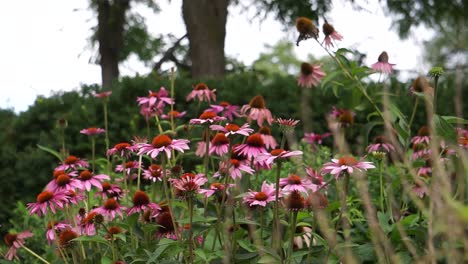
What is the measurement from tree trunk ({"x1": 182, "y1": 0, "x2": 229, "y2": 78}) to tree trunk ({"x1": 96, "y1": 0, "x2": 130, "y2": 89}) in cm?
309

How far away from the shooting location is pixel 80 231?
255 cm

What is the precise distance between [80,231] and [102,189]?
Answer: 258mm

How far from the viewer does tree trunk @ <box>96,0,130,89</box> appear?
13.1m

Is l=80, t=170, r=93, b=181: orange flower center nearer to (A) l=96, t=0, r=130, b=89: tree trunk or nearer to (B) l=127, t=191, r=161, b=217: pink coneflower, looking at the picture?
(B) l=127, t=191, r=161, b=217: pink coneflower

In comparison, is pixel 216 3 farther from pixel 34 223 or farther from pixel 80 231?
pixel 80 231

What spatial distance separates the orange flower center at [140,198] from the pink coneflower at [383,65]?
50.0 inches

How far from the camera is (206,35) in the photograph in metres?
10.2

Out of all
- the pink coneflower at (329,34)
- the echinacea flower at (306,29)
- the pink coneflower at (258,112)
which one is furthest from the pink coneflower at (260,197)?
the pink coneflower at (329,34)

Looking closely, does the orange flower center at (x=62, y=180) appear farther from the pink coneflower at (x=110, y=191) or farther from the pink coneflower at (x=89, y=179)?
the pink coneflower at (x=110, y=191)

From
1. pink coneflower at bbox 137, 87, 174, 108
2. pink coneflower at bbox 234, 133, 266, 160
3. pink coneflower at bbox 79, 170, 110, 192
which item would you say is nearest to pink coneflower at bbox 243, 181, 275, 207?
pink coneflower at bbox 234, 133, 266, 160

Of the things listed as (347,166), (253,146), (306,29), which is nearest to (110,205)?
(253,146)

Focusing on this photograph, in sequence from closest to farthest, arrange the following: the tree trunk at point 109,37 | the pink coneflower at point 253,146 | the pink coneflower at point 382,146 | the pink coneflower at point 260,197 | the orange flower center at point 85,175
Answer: the pink coneflower at point 260,197 → the pink coneflower at point 253,146 → the orange flower center at point 85,175 → the pink coneflower at point 382,146 → the tree trunk at point 109,37

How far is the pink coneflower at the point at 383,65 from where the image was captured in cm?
318

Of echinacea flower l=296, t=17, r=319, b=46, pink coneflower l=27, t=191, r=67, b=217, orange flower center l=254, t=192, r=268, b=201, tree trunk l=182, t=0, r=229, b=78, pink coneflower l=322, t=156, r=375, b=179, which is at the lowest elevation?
pink coneflower l=27, t=191, r=67, b=217
